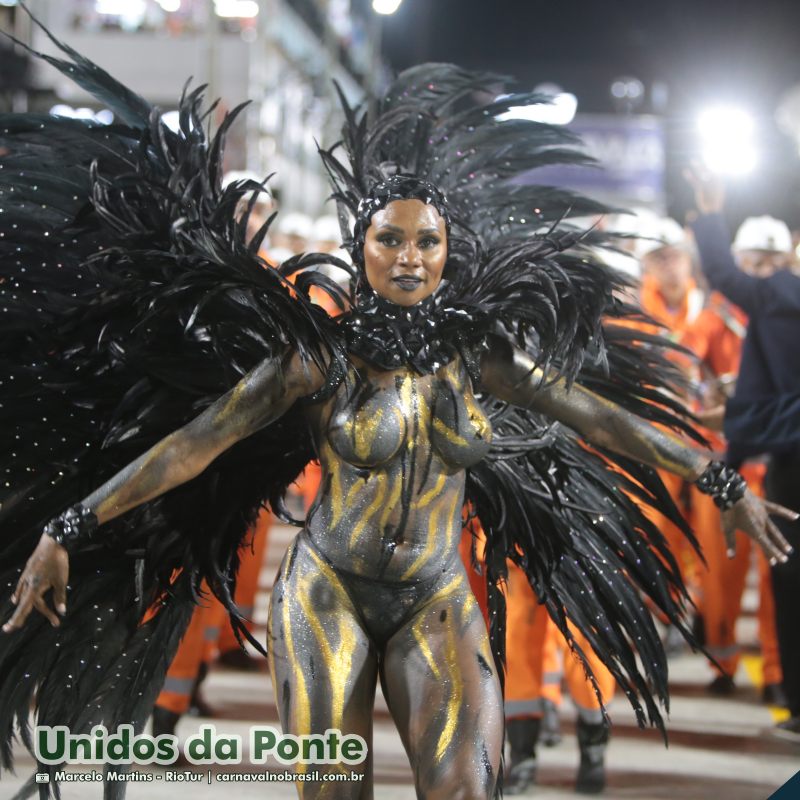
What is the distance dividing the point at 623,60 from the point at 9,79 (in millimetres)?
25592

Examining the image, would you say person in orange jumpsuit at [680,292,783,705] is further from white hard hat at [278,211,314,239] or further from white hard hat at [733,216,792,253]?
white hard hat at [278,211,314,239]

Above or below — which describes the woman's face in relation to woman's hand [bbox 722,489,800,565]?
above

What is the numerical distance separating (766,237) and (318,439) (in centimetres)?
469

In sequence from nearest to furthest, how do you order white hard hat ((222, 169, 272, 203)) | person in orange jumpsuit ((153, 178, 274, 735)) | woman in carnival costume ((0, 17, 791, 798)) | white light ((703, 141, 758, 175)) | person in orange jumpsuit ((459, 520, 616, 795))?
woman in carnival costume ((0, 17, 791, 798)), white hard hat ((222, 169, 272, 203)), person in orange jumpsuit ((459, 520, 616, 795)), person in orange jumpsuit ((153, 178, 274, 735)), white light ((703, 141, 758, 175))

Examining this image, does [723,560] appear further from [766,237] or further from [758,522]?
[758,522]

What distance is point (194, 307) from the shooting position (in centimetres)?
341

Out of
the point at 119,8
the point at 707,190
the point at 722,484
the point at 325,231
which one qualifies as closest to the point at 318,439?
the point at 722,484

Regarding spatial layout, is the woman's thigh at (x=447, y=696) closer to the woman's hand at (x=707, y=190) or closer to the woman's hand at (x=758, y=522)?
the woman's hand at (x=758, y=522)

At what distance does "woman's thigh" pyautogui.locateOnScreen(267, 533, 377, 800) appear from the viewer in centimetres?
303

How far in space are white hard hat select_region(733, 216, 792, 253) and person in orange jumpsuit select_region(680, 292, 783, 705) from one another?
0.37 metres

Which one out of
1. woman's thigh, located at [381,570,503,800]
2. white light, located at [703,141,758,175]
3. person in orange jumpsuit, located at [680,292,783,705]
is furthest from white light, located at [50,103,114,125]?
white light, located at [703,141,758,175]

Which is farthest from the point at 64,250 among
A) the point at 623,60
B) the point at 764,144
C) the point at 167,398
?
the point at 623,60

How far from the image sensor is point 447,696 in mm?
3055

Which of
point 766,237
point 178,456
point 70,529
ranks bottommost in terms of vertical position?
point 70,529
